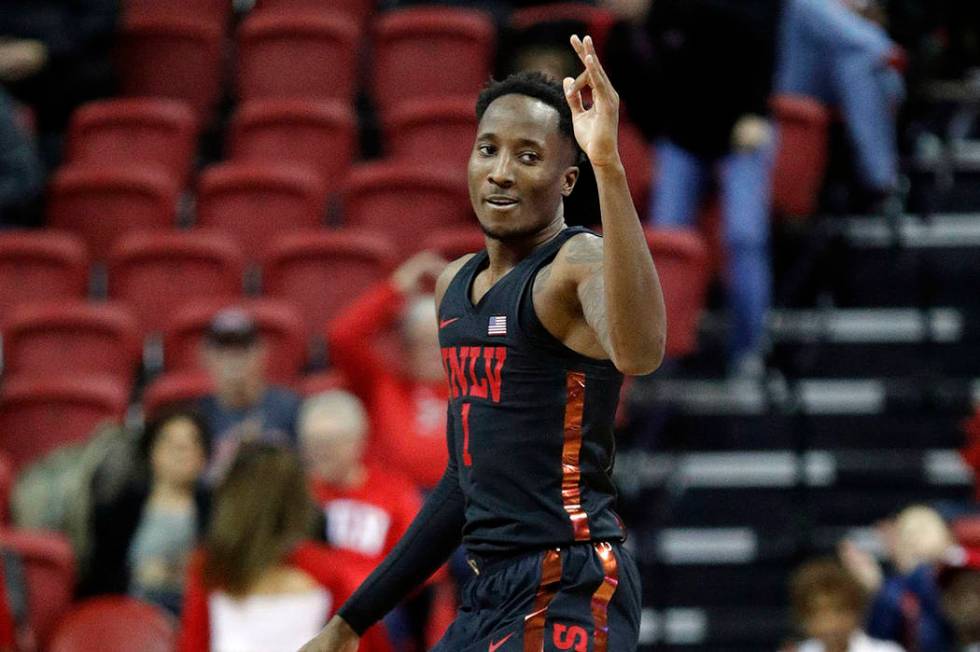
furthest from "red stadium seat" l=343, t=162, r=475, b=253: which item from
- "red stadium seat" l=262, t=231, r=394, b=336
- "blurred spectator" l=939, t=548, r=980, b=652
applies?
"blurred spectator" l=939, t=548, r=980, b=652

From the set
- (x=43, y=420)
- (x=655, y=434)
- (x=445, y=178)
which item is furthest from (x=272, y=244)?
(x=655, y=434)

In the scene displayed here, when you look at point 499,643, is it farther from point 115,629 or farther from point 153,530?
point 153,530

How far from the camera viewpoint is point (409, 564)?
3199 mm

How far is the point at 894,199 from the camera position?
27.4ft

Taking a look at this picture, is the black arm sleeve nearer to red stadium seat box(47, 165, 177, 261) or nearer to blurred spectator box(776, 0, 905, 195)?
red stadium seat box(47, 165, 177, 261)

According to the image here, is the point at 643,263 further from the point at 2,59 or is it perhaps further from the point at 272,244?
the point at 2,59

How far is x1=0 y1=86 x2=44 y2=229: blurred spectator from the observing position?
25.6 feet

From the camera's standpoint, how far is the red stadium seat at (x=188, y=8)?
9.45 meters

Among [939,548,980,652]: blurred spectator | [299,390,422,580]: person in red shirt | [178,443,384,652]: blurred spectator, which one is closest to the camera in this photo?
[178,443,384,652]: blurred spectator

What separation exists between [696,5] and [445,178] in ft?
4.30

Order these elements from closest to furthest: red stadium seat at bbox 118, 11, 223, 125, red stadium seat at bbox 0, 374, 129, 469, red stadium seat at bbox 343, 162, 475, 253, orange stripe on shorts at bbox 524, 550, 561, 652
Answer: orange stripe on shorts at bbox 524, 550, 561, 652 < red stadium seat at bbox 0, 374, 129, 469 < red stadium seat at bbox 343, 162, 475, 253 < red stadium seat at bbox 118, 11, 223, 125

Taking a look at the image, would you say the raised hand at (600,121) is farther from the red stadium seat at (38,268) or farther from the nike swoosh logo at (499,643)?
the red stadium seat at (38,268)

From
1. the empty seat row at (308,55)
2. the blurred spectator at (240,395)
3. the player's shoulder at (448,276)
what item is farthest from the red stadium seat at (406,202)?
the player's shoulder at (448,276)

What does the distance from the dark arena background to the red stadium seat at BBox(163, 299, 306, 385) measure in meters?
0.01
